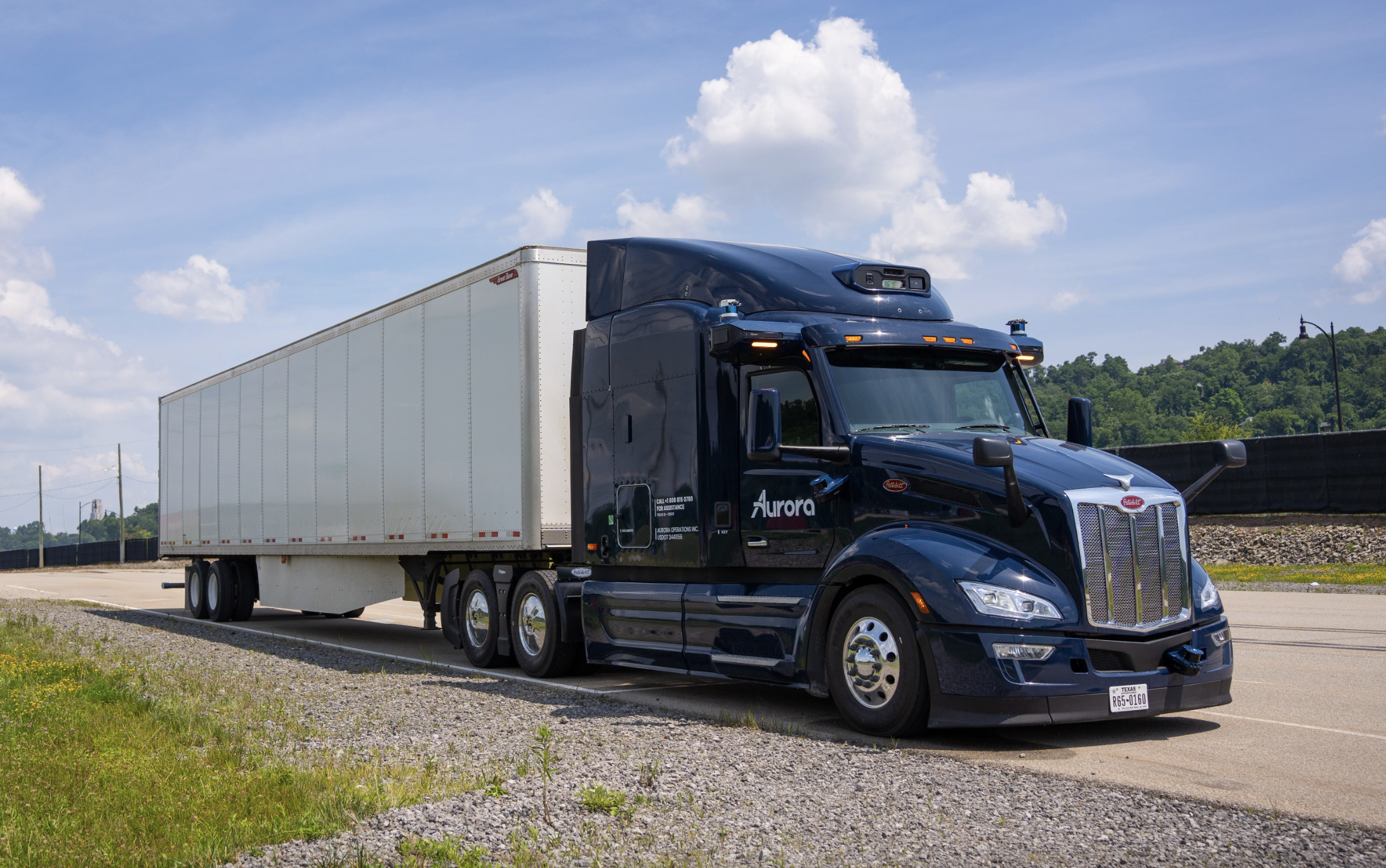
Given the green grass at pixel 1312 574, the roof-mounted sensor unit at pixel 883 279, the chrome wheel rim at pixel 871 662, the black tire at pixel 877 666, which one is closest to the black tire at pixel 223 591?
the roof-mounted sensor unit at pixel 883 279

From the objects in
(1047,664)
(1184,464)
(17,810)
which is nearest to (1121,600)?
(1047,664)

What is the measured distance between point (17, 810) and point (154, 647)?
10.3m

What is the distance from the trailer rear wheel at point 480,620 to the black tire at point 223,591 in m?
9.82

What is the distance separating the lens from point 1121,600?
7.59 m

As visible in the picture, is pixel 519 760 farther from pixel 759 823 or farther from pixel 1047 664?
pixel 1047 664

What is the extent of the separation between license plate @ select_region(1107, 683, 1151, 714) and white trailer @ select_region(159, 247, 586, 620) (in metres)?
6.04

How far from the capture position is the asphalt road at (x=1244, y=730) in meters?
6.31

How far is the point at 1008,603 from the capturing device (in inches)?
292

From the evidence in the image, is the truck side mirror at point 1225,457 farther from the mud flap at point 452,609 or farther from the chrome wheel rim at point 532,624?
the mud flap at point 452,609

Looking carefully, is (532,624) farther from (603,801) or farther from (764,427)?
(603,801)

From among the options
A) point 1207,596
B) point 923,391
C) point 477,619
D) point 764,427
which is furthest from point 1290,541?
point 764,427

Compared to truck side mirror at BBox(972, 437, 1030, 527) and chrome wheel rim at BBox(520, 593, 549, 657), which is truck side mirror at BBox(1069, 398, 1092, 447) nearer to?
truck side mirror at BBox(972, 437, 1030, 527)

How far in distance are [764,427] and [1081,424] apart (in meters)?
2.90

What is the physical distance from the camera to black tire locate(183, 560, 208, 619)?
2273cm
